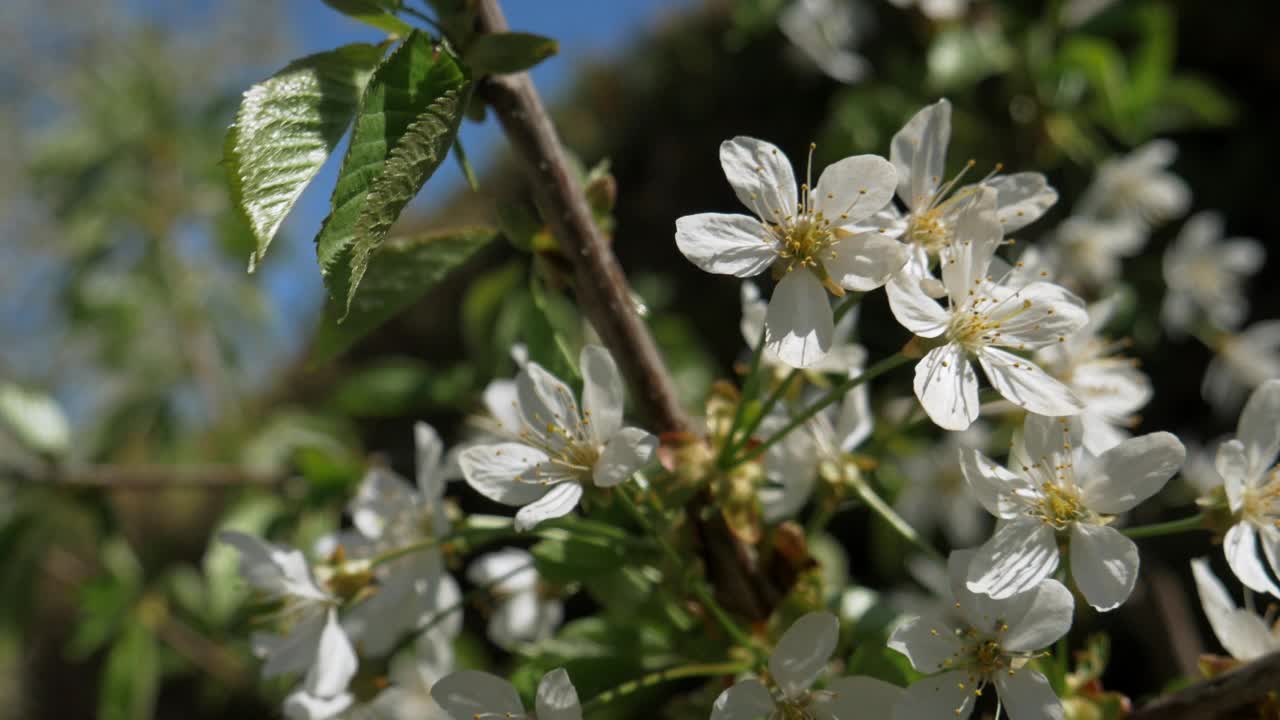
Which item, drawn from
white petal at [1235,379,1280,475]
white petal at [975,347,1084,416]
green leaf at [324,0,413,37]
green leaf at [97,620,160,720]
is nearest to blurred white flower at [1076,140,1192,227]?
white petal at [1235,379,1280,475]

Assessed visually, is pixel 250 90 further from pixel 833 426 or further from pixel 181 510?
pixel 181 510

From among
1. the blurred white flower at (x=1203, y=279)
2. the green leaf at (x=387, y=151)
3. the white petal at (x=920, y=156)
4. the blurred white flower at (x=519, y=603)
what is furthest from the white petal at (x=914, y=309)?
the blurred white flower at (x=1203, y=279)

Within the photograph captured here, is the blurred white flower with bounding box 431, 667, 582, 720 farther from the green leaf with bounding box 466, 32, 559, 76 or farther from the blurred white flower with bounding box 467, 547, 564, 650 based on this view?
the green leaf with bounding box 466, 32, 559, 76

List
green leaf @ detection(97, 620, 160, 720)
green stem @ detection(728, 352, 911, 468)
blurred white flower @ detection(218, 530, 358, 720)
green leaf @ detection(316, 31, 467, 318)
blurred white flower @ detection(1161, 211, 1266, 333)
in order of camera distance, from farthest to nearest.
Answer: blurred white flower @ detection(1161, 211, 1266, 333) < green leaf @ detection(97, 620, 160, 720) < blurred white flower @ detection(218, 530, 358, 720) < green stem @ detection(728, 352, 911, 468) < green leaf @ detection(316, 31, 467, 318)

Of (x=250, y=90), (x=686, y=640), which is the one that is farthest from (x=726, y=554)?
(x=250, y=90)

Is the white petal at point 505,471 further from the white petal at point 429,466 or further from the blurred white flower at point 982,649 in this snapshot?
the blurred white flower at point 982,649

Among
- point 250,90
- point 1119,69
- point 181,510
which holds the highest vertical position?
point 250,90
